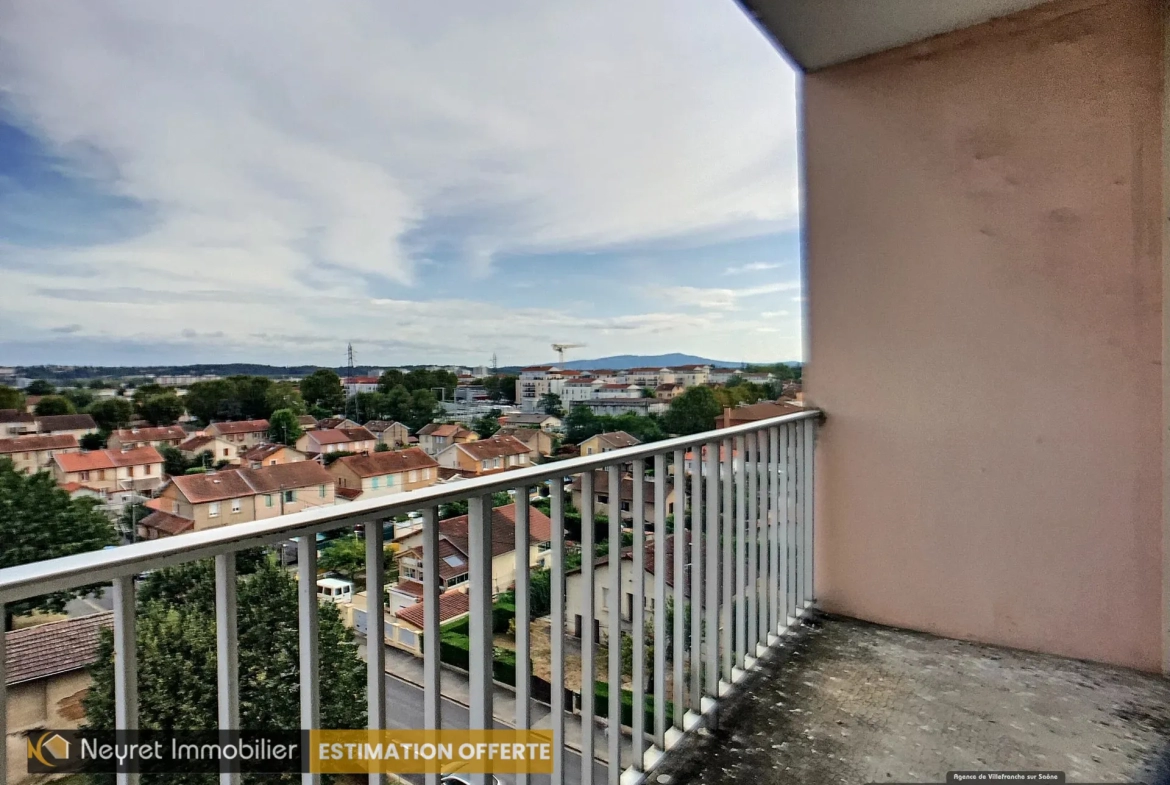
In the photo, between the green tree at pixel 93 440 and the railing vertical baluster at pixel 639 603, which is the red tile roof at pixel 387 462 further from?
the railing vertical baluster at pixel 639 603

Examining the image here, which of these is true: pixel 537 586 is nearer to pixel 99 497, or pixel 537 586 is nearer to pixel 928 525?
pixel 99 497

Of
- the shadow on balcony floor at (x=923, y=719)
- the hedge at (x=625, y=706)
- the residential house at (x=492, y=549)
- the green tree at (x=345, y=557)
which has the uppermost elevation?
the green tree at (x=345, y=557)

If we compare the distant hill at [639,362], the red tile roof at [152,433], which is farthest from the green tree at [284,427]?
the distant hill at [639,362]

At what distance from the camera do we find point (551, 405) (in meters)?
1.31

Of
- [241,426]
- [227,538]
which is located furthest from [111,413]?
[227,538]

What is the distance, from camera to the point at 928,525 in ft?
7.46

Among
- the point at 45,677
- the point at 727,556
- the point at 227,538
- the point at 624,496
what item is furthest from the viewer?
the point at 727,556

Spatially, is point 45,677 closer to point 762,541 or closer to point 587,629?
point 587,629

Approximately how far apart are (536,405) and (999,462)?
1.82 m

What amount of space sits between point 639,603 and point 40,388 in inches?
45.6

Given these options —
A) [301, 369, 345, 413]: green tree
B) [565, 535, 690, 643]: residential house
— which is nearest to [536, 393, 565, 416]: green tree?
[565, 535, 690, 643]: residential house

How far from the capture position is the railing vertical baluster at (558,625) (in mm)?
1154

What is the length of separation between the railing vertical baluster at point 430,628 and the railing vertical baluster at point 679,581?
81 cm

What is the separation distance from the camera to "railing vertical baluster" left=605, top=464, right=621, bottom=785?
133cm
